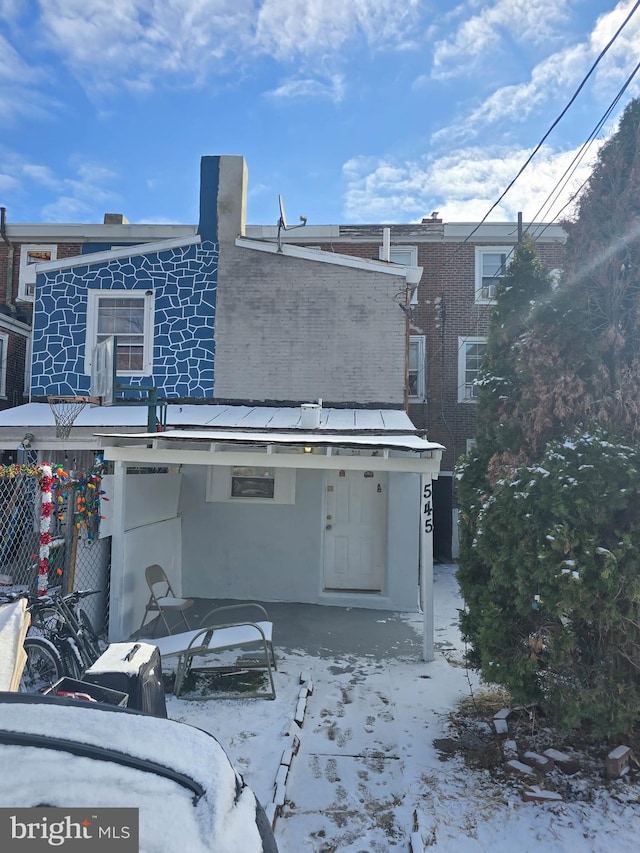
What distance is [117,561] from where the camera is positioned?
6375 mm

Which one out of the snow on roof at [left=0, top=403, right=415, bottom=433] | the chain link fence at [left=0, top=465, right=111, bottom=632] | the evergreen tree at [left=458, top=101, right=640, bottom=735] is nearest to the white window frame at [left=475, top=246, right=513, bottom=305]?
the snow on roof at [left=0, top=403, right=415, bottom=433]

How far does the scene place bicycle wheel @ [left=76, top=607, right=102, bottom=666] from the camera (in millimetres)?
4980

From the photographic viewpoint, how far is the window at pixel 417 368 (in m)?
15.4

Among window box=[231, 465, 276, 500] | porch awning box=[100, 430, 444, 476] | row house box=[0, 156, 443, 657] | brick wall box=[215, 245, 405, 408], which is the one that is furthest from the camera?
brick wall box=[215, 245, 405, 408]

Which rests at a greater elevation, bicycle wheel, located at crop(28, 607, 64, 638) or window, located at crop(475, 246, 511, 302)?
window, located at crop(475, 246, 511, 302)

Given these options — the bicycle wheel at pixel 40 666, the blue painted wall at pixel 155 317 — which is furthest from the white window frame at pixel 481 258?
the bicycle wheel at pixel 40 666

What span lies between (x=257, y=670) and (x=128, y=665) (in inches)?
102

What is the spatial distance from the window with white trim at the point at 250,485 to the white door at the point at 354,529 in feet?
2.30

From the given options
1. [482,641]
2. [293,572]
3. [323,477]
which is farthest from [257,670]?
[323,477]

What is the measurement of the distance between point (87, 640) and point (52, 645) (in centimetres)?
51

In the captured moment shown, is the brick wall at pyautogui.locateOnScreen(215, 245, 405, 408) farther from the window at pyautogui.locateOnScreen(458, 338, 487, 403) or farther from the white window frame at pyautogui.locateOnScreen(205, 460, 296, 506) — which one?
the window at pyautogui.locateOnScreen(458, 338, 487, 403)

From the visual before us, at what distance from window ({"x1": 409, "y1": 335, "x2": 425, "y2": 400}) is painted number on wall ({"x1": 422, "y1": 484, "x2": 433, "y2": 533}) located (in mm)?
9071

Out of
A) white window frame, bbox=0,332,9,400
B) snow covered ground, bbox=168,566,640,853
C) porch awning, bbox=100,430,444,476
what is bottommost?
snow covered ground, bbox=168,566,640,853

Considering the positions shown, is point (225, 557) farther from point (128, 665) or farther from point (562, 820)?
point (562, 820)
